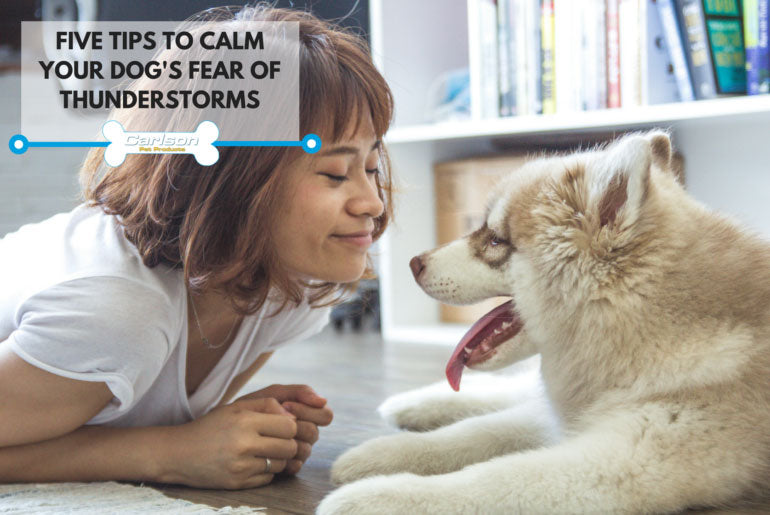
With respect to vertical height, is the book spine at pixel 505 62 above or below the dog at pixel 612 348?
above

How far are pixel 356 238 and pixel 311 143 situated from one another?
167 millimetres

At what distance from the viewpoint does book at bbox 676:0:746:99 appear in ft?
7.36

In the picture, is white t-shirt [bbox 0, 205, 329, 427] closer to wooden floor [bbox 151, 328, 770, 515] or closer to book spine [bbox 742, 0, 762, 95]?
wooden floor [bbox 151, 328, 770, 515]

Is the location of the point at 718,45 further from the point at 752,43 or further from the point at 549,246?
the point at 549,246

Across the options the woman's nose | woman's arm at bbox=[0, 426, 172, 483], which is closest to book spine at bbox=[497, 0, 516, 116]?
the woman's nose

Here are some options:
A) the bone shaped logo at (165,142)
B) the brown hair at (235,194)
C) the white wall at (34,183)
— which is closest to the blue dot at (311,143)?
the brown hair at (235,194)

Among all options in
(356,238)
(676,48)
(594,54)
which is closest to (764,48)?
(676,48)

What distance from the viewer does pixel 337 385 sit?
205 centimetres

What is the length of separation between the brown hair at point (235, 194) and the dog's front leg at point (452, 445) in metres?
0.27

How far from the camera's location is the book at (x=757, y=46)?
217cm

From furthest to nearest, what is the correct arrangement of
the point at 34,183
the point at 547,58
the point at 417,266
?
the point at 34,183 → the point at 547,58 → the point at 417,266

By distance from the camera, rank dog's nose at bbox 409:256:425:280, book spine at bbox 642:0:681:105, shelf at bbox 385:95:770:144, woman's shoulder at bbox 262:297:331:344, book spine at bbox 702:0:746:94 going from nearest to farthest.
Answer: dog's nose at bbox 409:256:425:280 < woman's shoulder at bbox 262:297:331:344 < shelf at bbox 385:95:770:144 < book spine at bbox 702:0:746:94 < book spine at bbox 642:0:681:105

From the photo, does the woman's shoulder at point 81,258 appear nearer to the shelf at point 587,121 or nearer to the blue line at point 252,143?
the blue line at point 252,143

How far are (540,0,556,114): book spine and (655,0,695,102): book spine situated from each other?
0.34 meters
